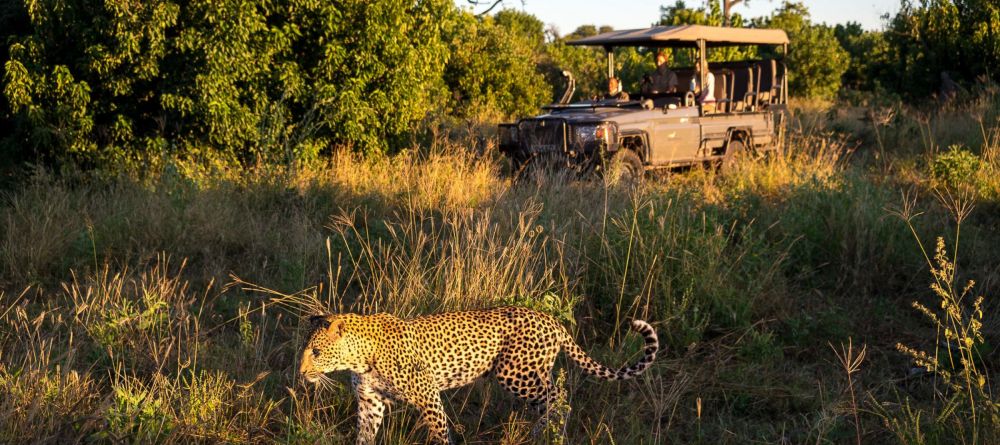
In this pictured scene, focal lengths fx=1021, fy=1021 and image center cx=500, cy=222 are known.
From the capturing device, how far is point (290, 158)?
1153 centimetres

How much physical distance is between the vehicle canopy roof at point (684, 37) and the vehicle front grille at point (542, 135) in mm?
1549

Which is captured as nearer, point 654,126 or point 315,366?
point 315,366

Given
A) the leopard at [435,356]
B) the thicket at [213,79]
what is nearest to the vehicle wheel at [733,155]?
the thicket at [213,79]

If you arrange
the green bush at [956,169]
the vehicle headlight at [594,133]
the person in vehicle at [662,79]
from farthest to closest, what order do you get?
the person in vehicle at [662,79], the vehicle headlight at [594,133], the green bush at [956,169]

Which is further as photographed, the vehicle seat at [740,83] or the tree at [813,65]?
the tree at [813,65]

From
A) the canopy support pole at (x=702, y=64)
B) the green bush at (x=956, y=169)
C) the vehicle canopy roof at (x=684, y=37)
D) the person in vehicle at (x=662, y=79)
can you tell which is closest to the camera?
the green bush at (x=956, y=169)

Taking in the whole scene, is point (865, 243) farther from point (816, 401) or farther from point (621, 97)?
point (621, 97)

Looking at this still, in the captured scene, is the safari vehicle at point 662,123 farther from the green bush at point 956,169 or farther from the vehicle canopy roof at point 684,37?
the green bush at point 956,169

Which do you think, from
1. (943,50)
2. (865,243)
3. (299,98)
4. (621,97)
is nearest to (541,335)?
(865,243)

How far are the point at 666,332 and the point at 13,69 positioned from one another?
8.42 metres

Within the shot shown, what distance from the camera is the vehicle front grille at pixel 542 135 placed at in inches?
476

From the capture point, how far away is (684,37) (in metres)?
13.1

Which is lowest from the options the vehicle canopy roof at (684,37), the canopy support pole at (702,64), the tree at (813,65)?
the tree at (813,65)

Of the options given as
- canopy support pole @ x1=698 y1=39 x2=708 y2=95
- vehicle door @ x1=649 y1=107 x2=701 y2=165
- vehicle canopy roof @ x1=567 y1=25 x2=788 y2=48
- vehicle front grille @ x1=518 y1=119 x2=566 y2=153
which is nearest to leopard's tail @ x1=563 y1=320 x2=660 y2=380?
Answer: vehicle front grille @ x1=518 y1=119 x2=566 y2=153
